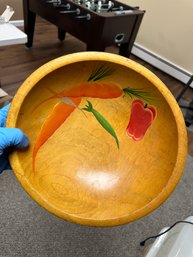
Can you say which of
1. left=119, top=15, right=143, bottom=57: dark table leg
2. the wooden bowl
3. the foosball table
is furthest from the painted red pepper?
left=119, top=15, right=143, bottom=57: dark table leg

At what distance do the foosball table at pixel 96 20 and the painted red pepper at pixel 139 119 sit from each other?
132 cm

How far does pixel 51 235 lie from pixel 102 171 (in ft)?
2.06

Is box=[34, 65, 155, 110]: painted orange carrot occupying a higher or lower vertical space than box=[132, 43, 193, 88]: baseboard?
higher

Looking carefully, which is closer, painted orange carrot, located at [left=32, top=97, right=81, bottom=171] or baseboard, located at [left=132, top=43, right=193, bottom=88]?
painted orange carrot, located at [left=32, top=97, right=81, bottom=171]

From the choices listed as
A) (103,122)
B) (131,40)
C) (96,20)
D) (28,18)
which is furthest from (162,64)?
(103,122)

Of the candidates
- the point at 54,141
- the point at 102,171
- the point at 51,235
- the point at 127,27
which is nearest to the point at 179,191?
the point at 51,235

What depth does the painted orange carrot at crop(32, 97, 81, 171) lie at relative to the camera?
2.56 ft

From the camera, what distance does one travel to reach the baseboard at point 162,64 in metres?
2.96

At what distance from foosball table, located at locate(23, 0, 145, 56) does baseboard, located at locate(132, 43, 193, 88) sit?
0.86 m

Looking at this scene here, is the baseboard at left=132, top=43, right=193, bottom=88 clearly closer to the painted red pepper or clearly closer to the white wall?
the white wall

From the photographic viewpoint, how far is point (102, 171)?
852 mm

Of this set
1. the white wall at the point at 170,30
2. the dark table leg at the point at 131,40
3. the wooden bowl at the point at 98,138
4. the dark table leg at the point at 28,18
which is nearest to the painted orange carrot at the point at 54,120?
the wooden bowl at the point at 98,138

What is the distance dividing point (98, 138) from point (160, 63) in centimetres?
253

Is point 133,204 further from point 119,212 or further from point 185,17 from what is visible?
point 185,17
